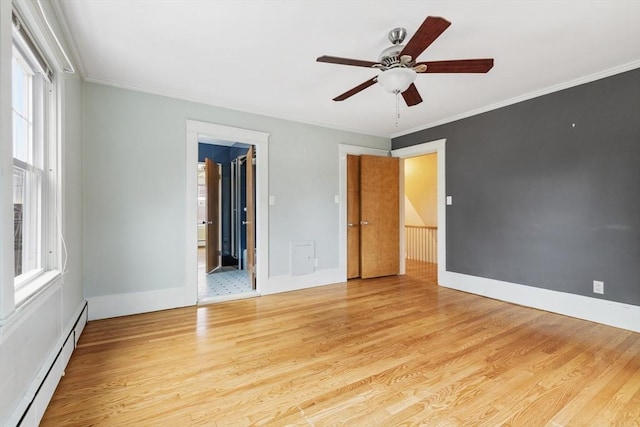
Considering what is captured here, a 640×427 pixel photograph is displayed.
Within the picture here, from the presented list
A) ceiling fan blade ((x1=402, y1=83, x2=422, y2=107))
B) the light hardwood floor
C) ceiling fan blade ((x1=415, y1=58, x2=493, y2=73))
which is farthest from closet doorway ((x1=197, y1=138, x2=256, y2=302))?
ceiling fan blade ((x1=415, y1=58, x2=493, y2=73))

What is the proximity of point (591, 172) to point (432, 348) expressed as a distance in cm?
246

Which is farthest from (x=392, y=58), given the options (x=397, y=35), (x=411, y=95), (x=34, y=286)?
(x=34, y=286)

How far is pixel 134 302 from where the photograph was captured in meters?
3.11

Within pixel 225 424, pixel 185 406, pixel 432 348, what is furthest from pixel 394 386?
pixel 185 406

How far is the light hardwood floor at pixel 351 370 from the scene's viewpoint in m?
1.59

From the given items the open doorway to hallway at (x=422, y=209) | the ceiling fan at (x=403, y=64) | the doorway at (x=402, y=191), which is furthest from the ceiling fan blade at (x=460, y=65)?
the open doorway to hallway at (x=422, y=209)

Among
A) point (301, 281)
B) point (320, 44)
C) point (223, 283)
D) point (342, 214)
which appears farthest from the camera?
point (342, 214)

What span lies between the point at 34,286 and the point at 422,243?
21.5 feet

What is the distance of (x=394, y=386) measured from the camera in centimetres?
183

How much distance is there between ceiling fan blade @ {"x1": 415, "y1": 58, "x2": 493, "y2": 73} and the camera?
78.1 inches

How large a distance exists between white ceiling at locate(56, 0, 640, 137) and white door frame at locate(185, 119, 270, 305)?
0.39 m

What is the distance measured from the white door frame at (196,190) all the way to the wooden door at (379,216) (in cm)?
163

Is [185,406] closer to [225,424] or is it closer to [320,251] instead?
[225,424]

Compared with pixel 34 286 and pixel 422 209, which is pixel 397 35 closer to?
pixel 34 286
